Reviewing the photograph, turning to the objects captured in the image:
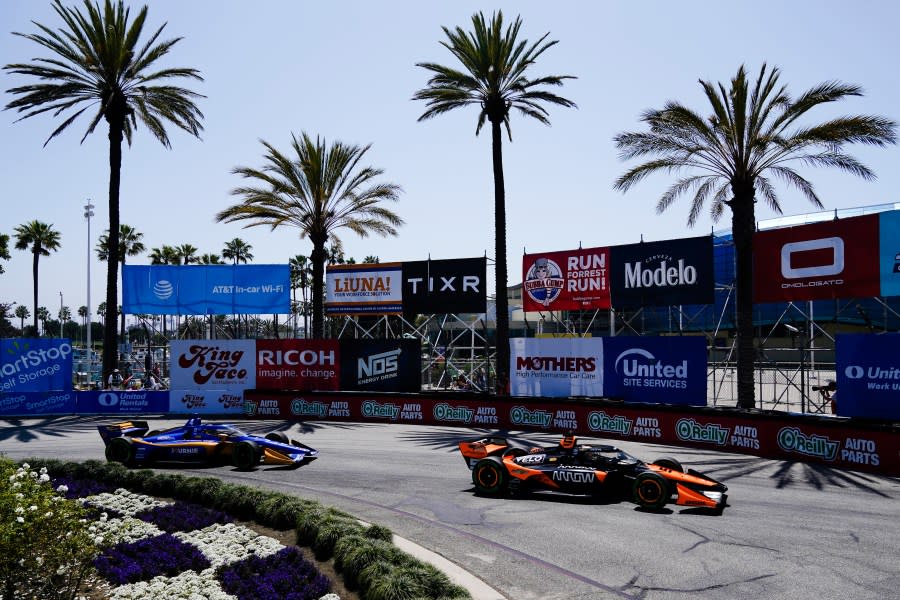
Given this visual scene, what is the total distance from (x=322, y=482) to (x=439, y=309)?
14786mm

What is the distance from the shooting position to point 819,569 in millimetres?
10500

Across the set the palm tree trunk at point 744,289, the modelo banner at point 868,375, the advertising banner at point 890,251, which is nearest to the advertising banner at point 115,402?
the palm tree trunk at point 744,289

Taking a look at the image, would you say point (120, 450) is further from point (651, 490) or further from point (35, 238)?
point (35, 238)

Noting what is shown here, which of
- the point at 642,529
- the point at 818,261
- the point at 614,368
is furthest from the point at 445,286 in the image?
the point at 642,529

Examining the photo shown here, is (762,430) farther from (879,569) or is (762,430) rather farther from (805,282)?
(879,569)

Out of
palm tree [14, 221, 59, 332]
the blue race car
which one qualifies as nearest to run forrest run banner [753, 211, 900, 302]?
the blue race car

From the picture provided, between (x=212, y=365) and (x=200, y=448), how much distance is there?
13.4m

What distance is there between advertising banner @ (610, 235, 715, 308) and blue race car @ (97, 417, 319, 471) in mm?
13161

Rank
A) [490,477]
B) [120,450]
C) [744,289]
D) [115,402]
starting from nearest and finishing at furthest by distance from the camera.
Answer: [490,477] < [120,450] < [744,289] < [115,402]

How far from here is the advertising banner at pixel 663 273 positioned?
24.7m

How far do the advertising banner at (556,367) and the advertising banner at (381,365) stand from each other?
14.6 feet

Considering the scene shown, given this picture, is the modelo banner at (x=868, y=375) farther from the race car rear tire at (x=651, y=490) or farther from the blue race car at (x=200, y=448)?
the blue race car at (x=200, y=448)

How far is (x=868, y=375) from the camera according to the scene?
758 inches

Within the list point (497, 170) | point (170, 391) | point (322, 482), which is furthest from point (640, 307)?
point (170, 391)
